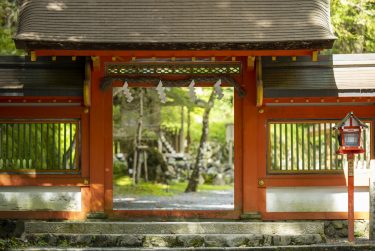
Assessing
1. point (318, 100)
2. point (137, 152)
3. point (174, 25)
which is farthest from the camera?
point (137, 152)

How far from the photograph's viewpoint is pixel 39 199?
1216cm

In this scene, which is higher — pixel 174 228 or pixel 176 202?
pixel 174 228

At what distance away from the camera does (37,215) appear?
12.1m

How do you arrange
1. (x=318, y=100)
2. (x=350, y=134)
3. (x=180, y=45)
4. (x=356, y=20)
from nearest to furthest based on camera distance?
Answer: (x=350, y=134) < (x=180, y=45) < (x=318, y=100) < (x=356, y=20)

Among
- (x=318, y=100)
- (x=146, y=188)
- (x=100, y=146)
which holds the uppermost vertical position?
(x=318, y=100)

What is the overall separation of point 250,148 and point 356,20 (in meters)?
6.12

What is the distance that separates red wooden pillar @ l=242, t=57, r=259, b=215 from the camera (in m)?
12.1

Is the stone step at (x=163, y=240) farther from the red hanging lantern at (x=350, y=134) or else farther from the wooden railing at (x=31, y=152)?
the red hanging lantern at (x=350, y=134)

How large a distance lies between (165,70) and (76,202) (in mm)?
3257

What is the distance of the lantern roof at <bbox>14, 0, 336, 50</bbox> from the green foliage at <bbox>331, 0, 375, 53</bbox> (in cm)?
401

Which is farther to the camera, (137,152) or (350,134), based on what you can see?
(137,152)

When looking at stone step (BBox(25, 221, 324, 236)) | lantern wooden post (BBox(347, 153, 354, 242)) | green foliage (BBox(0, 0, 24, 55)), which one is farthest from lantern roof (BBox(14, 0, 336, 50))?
green foliage (BBox(0, 0, 24, 55))

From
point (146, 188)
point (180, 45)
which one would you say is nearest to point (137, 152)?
point (146, 188)

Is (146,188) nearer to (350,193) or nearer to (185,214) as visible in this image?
A: (185,214)
